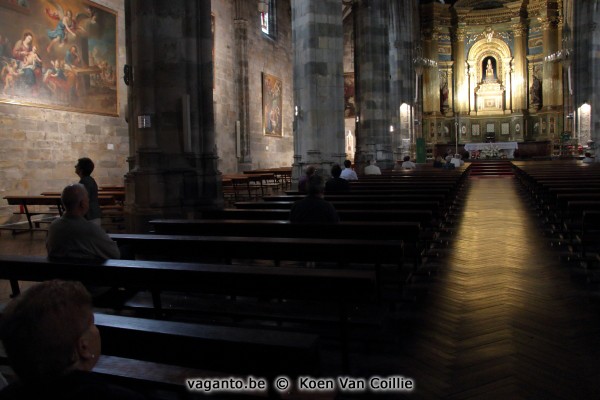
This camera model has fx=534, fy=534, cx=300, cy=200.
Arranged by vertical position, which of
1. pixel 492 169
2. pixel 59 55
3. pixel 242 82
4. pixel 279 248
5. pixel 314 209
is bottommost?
pixel 279 248

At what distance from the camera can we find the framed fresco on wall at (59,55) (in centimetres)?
1348

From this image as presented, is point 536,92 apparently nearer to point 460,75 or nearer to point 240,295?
A: point 460,75

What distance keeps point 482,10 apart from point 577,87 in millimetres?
13652

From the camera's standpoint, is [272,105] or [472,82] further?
[472,82]

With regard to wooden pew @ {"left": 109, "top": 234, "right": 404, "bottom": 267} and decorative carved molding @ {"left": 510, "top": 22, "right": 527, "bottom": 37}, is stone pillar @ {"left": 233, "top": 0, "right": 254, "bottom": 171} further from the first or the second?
decorative carved molding @ {"left": 510, "top": 22, "right": 527, "bottom": 37}

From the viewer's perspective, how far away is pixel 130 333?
2324 mm

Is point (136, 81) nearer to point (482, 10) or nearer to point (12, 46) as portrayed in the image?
point (12, 46)

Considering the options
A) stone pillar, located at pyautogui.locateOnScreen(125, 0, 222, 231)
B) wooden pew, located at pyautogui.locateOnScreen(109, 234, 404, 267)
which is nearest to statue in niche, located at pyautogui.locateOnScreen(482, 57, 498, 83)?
stone pillar, located at pyautogui.locateOnScreen(125, 0, 222, 231)

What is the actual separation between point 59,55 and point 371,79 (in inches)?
467

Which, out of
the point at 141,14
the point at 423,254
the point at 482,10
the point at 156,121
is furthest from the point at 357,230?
the point at 482,10

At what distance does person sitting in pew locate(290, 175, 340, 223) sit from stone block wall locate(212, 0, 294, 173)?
17.9 meters

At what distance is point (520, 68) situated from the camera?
133 ft

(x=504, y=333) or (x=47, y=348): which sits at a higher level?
(x=47, y=348)

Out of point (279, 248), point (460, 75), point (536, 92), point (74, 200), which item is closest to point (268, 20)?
point (460, 75)
